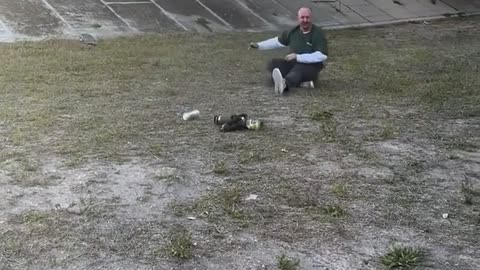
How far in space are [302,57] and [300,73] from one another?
192 mm

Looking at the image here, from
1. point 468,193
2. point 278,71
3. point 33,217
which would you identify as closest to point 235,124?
point 278,71

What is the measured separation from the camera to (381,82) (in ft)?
28.8

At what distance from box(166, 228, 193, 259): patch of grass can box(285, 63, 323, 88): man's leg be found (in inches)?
163

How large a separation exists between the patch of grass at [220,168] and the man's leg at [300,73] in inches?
111

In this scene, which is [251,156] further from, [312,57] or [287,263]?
[312,57]

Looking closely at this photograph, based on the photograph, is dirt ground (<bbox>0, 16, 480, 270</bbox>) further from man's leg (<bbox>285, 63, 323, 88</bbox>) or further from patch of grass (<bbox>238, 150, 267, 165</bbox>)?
man's leg (<bbox>285, 63, 323, 88</bbox>)

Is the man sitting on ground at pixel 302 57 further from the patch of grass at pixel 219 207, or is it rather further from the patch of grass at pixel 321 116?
the patch of grass at pixel 219 207

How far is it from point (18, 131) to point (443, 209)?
11.8 feet

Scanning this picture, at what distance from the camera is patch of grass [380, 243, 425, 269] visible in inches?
153

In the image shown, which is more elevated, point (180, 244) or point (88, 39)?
point (180, 244)

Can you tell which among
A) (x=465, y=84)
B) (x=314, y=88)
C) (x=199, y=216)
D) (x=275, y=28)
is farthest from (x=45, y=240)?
(x=275, y=28)

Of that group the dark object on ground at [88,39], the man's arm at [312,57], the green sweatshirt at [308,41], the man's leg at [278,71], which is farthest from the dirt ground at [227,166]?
the dark object on ground at [88,39]

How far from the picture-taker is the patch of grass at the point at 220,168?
5.33 meters

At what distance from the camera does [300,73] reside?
8.19 meters
